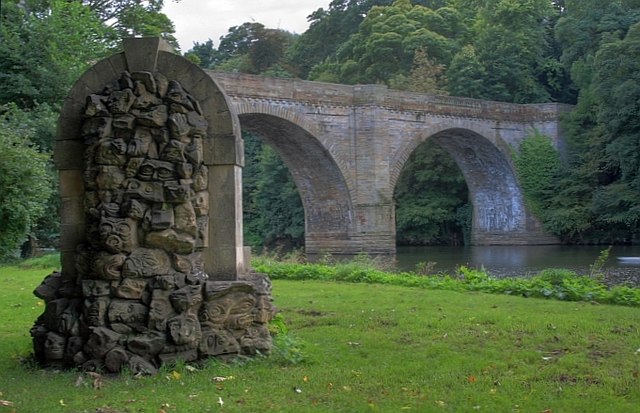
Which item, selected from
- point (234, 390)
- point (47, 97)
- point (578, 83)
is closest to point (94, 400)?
point (234, 390)

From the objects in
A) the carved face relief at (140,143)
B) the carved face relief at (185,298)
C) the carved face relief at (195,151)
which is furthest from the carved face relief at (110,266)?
the carved face relief at (195,151)

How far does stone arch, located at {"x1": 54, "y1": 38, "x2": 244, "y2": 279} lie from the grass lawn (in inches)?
37.1

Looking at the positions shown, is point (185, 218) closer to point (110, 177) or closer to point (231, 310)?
point (110, 177)

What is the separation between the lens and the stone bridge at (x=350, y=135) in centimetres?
2931

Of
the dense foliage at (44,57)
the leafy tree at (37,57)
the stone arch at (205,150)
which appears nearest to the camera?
the stone arch at (205,150)

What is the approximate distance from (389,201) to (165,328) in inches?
1027

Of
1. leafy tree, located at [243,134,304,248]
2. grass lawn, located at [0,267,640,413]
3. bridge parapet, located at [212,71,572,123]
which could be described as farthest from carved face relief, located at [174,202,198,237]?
leafy tree, located at [243,134,304,248]

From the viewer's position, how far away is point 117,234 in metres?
6.36

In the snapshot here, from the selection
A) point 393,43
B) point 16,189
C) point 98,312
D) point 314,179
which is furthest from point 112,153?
point 393,43

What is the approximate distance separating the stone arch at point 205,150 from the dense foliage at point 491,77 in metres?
16.0

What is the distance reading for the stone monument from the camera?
6316 millimetres

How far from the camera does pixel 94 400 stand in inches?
214

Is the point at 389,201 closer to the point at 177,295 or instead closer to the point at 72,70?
the point at 72,70

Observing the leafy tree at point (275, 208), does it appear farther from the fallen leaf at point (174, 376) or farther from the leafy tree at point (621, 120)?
the fallen leaf at point (174, 376)
